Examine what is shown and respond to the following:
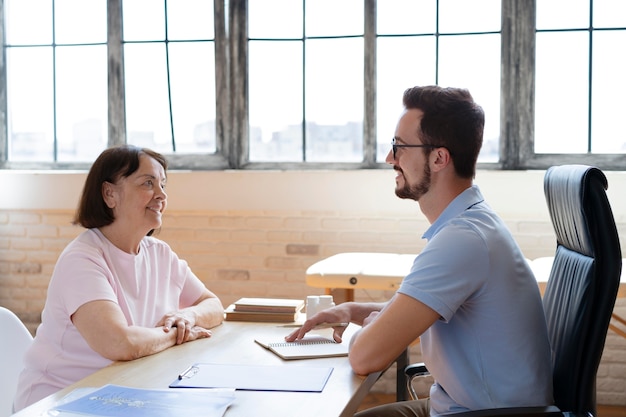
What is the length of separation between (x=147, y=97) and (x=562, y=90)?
2450mm

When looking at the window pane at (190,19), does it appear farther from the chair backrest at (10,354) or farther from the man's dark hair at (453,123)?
the man's dark hair at (453,123)

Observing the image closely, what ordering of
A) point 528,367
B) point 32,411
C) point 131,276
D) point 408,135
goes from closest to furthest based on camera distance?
point 32,411, point 528,367, point 408,135, point 131,276

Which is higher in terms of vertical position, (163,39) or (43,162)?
(163,39)

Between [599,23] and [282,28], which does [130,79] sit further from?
[599,23]

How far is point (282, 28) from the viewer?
4754 mm

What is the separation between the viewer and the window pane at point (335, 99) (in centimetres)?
469

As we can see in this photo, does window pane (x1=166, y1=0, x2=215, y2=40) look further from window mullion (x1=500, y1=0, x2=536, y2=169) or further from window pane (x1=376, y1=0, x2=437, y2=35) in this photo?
window mullion (x1=500, y1=0, x2=536, y2=169)

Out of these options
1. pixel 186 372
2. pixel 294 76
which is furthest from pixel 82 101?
pixel 186 372

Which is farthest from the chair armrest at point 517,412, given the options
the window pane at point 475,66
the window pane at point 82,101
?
the window pane at point 82,101

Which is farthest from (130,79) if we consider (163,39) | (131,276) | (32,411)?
(32,411)

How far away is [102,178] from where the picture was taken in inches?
105

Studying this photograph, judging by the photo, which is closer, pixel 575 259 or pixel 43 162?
pixel 575 259

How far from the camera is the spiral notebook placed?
2258 mm

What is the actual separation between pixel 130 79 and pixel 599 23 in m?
2.76
